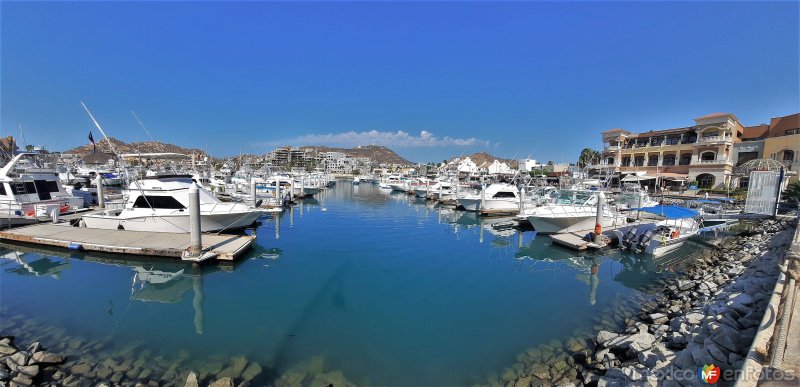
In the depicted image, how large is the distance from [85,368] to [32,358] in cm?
108

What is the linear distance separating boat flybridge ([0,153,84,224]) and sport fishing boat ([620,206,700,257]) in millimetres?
31176

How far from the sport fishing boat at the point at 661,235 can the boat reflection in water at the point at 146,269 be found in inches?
719

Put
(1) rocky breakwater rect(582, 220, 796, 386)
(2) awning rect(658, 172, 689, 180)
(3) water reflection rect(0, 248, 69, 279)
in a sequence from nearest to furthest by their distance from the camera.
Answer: (1) rocky breakwater rect(582, 220, 796, 386) < (3) water reflection rect(0, 248, 69, 279) < (2) awning rect(658, 172, 689, 180)

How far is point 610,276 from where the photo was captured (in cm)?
1360

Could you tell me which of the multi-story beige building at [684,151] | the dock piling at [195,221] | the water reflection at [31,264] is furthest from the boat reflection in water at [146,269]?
the multi-story beige building at [684,151]

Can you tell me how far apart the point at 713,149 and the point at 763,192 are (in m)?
33.9

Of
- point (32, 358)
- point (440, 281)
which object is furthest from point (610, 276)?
point (32, 358)

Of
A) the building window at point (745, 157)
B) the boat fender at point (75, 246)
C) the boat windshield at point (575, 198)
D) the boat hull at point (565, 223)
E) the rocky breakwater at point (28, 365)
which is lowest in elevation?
the rocky breakwater at point (28, 365)

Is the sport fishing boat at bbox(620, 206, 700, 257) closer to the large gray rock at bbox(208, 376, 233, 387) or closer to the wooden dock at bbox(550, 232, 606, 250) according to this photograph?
the wooden dock at bbox(550, 232, 606, 250)

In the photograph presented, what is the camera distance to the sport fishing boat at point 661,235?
1628 cm

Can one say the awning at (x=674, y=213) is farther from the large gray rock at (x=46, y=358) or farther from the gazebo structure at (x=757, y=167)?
the large gray rock at (x=46, y=358)

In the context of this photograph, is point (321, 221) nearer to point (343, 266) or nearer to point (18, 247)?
point (343, 266)

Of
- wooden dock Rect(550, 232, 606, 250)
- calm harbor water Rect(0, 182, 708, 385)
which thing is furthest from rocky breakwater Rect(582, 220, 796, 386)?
wooden dock Rect(550, 232, 606, 250)

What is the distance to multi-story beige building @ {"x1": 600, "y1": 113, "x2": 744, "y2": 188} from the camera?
4300 centimetres
